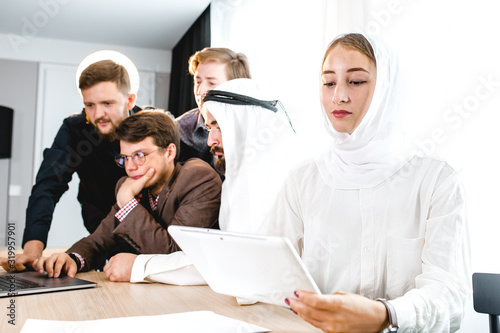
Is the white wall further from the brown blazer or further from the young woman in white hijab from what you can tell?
the brown blazer

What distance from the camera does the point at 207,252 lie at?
101 centimetres

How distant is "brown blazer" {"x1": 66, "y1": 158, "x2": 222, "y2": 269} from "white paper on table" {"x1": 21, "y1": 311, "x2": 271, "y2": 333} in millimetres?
655

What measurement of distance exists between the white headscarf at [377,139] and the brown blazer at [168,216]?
62 cm

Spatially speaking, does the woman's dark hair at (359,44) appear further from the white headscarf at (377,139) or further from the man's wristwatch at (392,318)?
the man's wristwatch at (392,318)

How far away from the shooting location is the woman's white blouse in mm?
1007

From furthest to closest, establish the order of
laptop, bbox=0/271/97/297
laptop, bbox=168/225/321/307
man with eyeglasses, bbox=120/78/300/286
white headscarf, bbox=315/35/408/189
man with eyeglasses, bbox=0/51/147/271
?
man with eyeglasses, bbox=0/51/147/271 < man with eyeglasses, bbox=120/78/300/286 < laptop, bbox=0/271/97/297 < white headscarf, bbox=315/35/408/189 < laptop, bbox=168/225/321/307

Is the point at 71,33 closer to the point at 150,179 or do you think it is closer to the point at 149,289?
the point at 150,179

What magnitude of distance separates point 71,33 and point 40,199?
3.41 m

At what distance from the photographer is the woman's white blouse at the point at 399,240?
101 centimetres

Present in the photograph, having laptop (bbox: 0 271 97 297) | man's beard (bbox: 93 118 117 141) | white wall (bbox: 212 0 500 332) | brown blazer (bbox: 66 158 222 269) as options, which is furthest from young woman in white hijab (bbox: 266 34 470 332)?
man's beard (bbox: 93 118 117 141)

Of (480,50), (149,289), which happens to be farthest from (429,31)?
(149,289)

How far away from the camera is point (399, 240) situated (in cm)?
115

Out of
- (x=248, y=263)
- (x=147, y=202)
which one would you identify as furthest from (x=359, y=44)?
(x=147, y=202)

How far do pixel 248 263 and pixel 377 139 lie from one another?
53 cm
